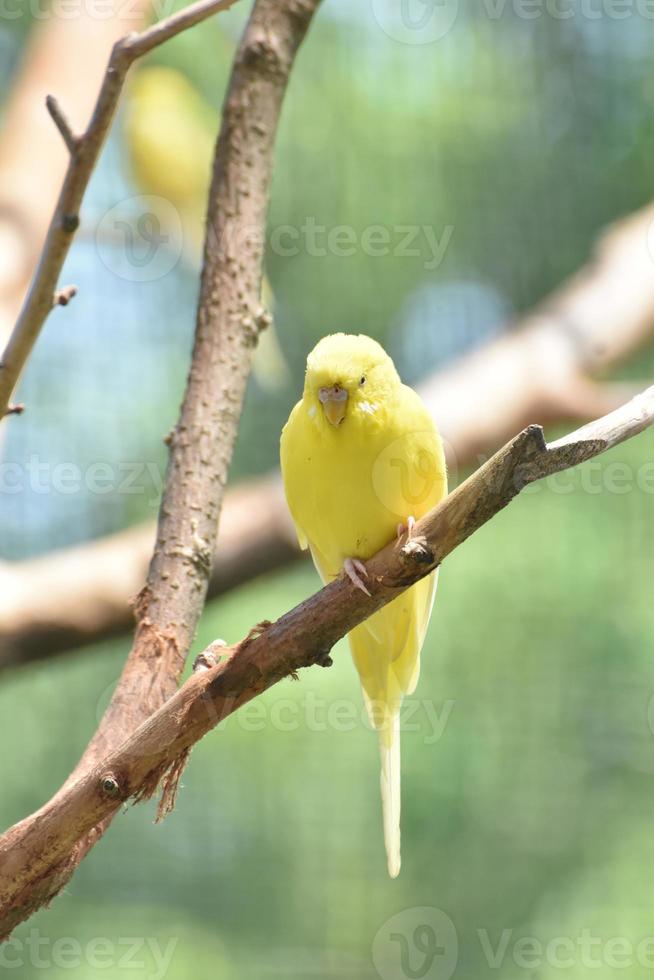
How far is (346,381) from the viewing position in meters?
1.04

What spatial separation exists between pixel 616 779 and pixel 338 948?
0.69 meters

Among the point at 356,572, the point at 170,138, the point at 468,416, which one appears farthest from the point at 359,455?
the point at 170,138

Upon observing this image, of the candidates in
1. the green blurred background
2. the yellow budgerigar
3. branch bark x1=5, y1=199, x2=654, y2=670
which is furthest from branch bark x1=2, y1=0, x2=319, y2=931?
the green blurred background

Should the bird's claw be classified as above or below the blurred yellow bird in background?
below

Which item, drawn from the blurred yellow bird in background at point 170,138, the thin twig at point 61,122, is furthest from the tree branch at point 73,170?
the blurred yellow bird in background at point 170,138

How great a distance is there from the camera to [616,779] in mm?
2311

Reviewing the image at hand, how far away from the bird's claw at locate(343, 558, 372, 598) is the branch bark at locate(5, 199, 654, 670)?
0.75 m

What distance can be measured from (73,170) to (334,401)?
0.32 metres

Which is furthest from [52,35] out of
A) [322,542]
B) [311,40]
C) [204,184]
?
[322,542]

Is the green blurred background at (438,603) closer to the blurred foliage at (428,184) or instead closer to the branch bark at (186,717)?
the blurred foliage at (428,184)

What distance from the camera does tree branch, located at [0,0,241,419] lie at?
0.85m

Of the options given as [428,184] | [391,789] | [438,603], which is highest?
[428,184]

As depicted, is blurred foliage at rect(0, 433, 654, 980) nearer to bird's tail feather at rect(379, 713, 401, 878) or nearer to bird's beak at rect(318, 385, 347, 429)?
bird's tail feather at rect(379, 713, 401, 878)

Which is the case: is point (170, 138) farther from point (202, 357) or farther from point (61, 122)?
point (61, 122)
